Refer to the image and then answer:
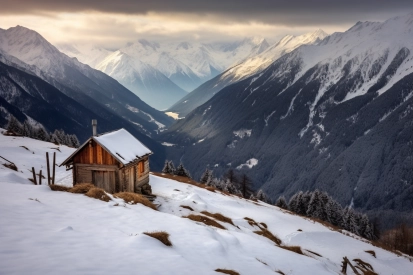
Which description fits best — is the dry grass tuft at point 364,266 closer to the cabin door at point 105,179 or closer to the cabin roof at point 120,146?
the cabin roof at point 120,146

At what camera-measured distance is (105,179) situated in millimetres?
33719

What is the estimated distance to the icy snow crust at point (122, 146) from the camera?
33.1 metres

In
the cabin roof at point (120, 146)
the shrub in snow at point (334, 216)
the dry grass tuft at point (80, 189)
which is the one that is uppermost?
the cabin roof at point (120, 146)

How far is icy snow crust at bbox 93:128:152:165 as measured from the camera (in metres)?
33.1

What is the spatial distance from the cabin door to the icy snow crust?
2.30 m

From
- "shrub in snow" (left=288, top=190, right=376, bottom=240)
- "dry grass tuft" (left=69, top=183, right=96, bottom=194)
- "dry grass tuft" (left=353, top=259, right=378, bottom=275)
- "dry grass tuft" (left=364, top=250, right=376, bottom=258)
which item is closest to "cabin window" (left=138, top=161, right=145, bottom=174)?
"dry grass tuft" (left=69, top=183, right=96, bottom=194)

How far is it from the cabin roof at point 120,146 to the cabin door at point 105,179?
7.51ft

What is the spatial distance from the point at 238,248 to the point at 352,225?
75.5m

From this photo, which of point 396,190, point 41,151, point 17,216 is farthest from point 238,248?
point 396,190

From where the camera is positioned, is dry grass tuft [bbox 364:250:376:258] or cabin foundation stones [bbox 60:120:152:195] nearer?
cabin foundation stones [bbox 60:120:152:195]

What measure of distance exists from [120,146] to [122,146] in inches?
16.7

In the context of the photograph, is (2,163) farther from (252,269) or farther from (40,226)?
(252,269)

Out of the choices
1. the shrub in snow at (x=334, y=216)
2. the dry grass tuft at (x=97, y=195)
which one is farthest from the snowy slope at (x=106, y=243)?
the shrub in snow at (x=334, y=216)

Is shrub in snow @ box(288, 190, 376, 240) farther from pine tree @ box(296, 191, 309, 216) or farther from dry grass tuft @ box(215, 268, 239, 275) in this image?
dry grass tuft @ box(215, 268, 239, 275)
